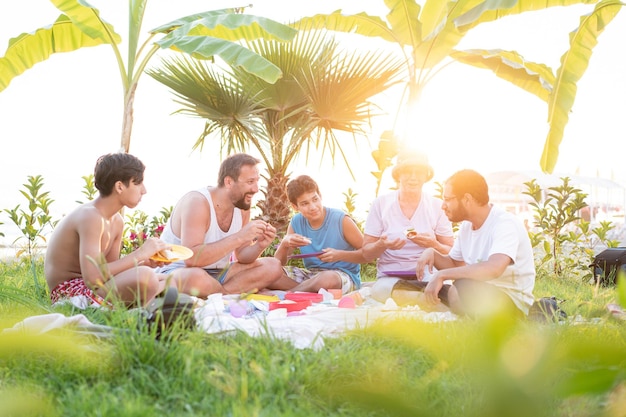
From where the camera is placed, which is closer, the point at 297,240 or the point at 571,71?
the point at 297,240

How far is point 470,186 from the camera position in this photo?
3803mm

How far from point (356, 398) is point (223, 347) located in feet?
7.84

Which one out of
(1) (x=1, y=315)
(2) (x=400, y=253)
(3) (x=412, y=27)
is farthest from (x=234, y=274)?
(3) (x=412, y=27)

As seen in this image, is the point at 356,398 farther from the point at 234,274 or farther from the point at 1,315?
the point at 234,274

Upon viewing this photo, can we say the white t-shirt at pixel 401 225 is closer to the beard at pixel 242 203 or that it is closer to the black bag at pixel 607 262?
the beard at pixel 242 203

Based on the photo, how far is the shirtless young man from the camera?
11.6ft

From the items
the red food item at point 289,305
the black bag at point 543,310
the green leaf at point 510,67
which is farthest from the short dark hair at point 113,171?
the green leaf at point 510,67

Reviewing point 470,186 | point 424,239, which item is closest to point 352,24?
→ point 424,239

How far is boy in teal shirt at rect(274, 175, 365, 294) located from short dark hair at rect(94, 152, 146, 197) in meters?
1.51

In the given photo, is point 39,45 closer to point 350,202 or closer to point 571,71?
point 350,202

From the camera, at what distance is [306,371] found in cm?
232

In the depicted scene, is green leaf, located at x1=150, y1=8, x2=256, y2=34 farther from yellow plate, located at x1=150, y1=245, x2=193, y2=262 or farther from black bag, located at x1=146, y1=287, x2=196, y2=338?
black bag, located at x1=146, y1=287, x2=196, y2=338

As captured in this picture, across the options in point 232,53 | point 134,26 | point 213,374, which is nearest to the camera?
point 213,374

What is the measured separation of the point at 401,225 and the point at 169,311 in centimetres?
277
